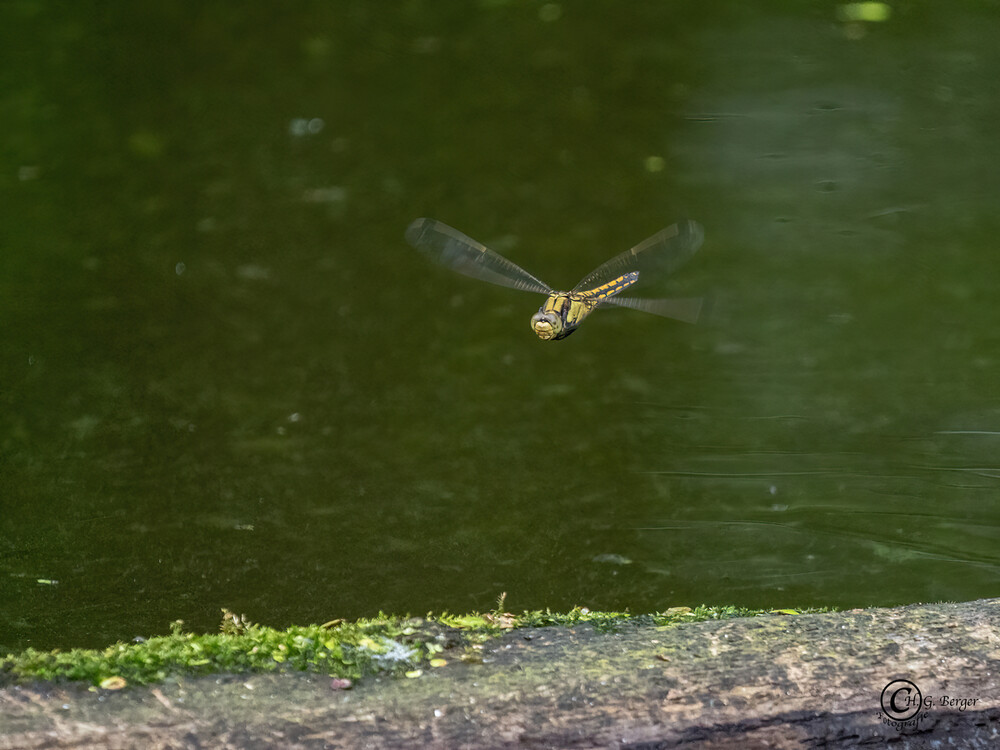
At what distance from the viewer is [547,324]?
1.38m

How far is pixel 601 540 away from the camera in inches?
81.2

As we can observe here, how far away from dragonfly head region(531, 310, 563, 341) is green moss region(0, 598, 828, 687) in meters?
0.54

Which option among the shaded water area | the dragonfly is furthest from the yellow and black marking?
the shaded water area

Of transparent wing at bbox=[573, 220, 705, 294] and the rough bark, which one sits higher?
transparent wing at bbox=[573, 220, 705, 294]

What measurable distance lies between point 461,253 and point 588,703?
0.73 metres

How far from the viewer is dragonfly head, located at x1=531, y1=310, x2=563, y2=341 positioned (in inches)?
54.4

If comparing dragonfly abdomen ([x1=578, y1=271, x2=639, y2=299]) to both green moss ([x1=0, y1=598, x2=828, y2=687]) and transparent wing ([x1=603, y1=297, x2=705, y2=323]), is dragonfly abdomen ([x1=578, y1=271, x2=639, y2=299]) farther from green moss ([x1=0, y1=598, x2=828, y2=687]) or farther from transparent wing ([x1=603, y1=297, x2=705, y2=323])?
green moss ([x1=0, y1=598, x2=828, y2=687])

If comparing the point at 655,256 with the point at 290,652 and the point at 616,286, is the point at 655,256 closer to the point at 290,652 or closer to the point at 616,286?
the point at 616,286

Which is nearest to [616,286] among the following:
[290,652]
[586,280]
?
[586,280]

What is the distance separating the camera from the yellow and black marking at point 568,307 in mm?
1394

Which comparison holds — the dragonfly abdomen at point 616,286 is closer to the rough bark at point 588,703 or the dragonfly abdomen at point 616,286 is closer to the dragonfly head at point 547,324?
the dragonfly head at point 547,324

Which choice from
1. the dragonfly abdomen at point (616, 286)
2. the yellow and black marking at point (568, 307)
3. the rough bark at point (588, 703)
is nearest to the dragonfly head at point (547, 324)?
the yellow and black marking at point (568, 307)

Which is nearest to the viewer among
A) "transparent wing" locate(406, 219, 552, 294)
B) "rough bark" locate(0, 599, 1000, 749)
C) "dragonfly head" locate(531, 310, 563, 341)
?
"rough bark" locate(0, 599, 1000, 749)

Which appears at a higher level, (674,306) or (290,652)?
(674,306)
